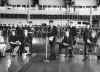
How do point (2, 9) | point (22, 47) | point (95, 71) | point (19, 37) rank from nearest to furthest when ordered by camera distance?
point (95, 71)
point (22, 47)
point (19, 37)
point (2, 9)

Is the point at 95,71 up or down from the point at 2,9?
down

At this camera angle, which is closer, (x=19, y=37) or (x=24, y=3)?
(x=19, y=37)

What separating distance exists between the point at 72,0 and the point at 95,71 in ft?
83.0

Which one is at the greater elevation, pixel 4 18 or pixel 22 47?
pixel 4 18

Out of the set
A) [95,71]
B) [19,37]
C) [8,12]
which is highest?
[8,12]

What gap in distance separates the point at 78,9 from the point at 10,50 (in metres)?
20.5

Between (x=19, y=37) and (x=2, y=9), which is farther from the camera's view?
(x=2, y=9)

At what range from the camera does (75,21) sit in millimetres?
29594

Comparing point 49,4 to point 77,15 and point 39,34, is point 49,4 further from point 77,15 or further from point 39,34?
point 39,34

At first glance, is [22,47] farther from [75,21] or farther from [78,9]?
[78,9]

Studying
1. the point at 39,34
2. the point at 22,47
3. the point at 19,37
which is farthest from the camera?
the point at 39,34

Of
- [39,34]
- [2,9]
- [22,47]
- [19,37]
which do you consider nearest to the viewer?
[22,47]

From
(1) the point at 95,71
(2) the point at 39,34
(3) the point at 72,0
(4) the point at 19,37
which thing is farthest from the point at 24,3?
(1) the point at 95,71

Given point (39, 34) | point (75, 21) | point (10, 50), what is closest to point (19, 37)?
point (10, 50)
